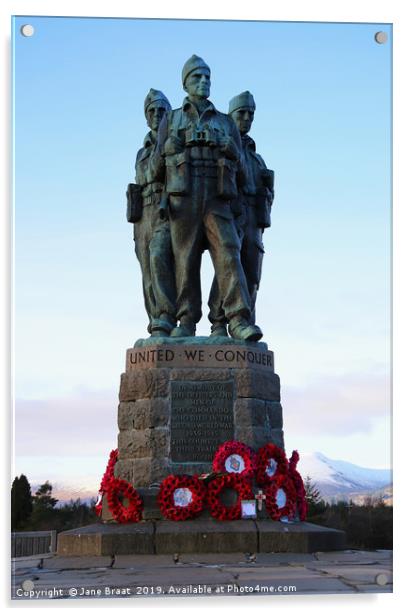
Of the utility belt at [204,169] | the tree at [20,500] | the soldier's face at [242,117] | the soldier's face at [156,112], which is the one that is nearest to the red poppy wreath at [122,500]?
the tree at [20,500]

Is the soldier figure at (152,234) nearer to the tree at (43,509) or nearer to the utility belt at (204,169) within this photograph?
the utility belt at (204,169)

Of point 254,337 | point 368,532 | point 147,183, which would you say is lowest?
point 368,532

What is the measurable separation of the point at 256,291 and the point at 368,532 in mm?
3390

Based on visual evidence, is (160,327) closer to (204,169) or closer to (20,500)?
(204,169)

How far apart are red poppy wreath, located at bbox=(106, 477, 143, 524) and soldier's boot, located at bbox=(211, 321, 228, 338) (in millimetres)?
2199

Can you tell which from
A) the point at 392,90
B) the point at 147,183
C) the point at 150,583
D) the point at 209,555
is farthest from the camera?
the point at 147,183

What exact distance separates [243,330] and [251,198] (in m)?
1.86

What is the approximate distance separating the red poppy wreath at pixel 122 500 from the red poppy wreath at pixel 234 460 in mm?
912

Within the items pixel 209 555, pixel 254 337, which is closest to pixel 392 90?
pixel 254 337

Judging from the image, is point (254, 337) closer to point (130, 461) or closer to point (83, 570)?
point (130, 461)

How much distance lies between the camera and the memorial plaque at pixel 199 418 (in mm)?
13141

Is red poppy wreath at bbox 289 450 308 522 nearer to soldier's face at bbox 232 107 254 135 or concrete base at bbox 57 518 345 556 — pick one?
concrete base at bbox 57 518 345 556

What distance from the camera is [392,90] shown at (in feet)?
35.7

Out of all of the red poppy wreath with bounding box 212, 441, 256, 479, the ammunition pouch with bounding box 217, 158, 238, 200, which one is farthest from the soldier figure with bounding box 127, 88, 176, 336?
the red poppy wreath with bounding box 212, 441, 256, 479
